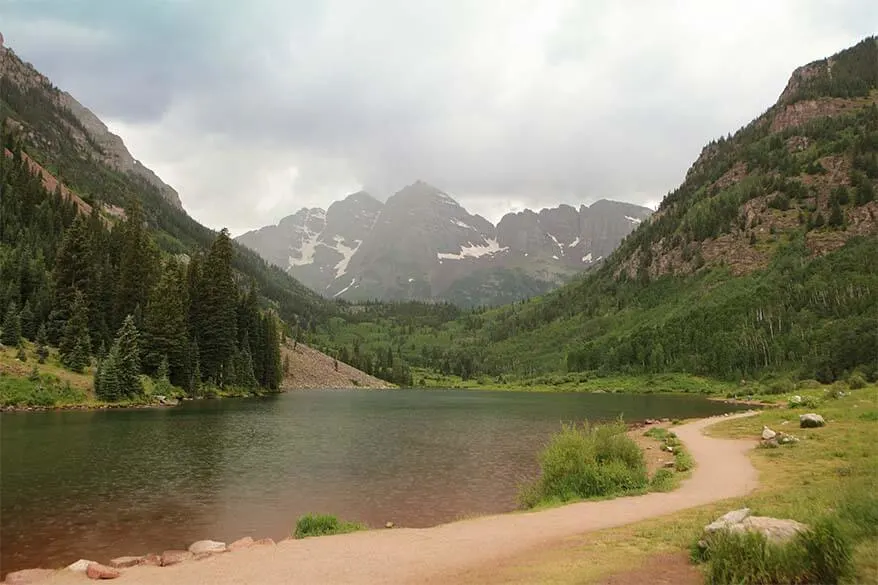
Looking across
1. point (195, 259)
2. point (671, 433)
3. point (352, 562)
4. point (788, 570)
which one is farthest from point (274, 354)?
point (788, 570)

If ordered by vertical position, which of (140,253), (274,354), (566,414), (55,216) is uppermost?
(55,216)

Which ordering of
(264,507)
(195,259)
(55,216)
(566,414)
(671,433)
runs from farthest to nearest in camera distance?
(55,216) → (195,259) → (566,414) → (671,433) → (264,507)

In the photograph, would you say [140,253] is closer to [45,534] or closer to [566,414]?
[566,414]

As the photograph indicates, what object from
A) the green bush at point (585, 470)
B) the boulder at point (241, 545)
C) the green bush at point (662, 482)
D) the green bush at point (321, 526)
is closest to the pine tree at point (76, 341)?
the green bush at point (321, 526)

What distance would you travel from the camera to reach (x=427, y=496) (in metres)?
32.3

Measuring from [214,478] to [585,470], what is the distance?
24.0 metres

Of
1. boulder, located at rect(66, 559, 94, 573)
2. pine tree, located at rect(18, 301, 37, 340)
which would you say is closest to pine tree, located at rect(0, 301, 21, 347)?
pine tree, located at rect(18, 301, 37, 340)

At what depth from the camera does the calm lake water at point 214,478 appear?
81.1 feet

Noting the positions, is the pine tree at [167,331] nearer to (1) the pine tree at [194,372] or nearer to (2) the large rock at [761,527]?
(1) the pine tree at [194,372]

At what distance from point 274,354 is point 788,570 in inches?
5913

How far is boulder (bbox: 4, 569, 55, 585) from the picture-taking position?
682 inches

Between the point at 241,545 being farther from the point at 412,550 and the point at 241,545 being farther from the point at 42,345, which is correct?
the point at 42,345

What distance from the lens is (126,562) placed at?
19.7 m

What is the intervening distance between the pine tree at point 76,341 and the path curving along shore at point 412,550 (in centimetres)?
7407
